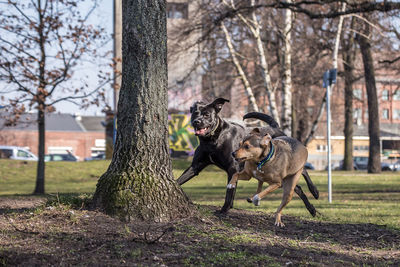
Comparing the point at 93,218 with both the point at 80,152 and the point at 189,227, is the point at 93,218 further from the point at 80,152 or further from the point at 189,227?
the point at 80,152

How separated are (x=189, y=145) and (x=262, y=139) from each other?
1252 inches

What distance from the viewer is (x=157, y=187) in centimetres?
605

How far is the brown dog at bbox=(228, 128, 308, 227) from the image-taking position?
21.2ft

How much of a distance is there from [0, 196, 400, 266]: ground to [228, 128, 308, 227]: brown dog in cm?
53

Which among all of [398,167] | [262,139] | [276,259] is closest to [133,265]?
[276,259]

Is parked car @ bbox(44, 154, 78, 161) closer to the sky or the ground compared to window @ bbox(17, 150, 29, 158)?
closer to the ground

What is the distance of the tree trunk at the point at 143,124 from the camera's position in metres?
6.04

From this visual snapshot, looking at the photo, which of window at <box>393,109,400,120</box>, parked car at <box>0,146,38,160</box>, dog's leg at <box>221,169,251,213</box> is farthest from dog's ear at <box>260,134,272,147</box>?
window at <box>393,109,400,120</box>

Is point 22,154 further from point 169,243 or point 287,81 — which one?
point 169,243

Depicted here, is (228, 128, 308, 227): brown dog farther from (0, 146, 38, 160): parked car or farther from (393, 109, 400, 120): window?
(393, 109, 400, 120): window

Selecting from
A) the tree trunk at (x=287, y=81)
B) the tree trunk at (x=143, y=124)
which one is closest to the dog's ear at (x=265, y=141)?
the tree trunk at (x=143, y=124)

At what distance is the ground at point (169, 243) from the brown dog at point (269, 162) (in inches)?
21.1

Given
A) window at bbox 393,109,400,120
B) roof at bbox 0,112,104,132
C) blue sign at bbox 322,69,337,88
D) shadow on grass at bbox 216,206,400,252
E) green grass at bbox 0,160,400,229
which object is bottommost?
green grass at bbox 0,160,400,229

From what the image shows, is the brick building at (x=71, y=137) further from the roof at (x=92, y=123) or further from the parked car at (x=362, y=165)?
the parked car at (x=362, y=165)
